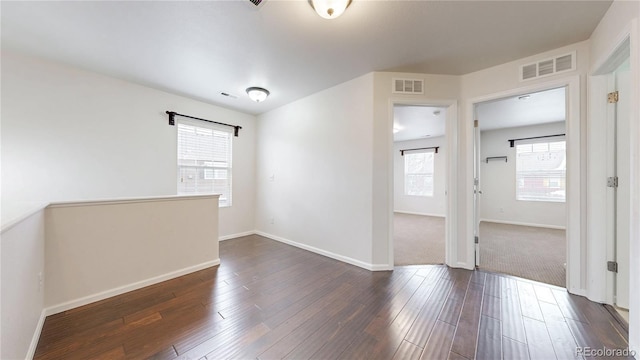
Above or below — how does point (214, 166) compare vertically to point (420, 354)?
above

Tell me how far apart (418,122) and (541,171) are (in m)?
3.25

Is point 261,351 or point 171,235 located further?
point 171,235

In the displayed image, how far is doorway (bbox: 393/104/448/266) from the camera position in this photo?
14.5 feet

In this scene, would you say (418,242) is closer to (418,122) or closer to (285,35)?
(418,122)

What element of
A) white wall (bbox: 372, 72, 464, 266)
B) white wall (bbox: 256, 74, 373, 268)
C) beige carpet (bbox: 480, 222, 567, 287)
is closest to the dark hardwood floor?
beige carpet (bbox: 480, 222, 567, 287)

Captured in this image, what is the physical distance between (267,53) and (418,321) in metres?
2.90

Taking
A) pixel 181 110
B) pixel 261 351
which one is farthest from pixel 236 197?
pixel 261 351

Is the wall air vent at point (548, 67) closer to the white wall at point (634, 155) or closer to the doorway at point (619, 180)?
the doorway at point (619, 180)

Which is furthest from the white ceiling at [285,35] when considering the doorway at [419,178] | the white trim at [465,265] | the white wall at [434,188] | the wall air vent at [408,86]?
the white wall at [434,188]

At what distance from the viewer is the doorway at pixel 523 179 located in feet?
11.8

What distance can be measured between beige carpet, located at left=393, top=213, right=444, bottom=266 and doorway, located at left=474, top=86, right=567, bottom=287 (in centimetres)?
61

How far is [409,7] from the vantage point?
5.67 feet

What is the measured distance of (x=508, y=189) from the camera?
5699 mm

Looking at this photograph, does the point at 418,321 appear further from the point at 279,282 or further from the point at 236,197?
the point at 236,197
